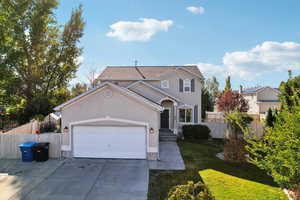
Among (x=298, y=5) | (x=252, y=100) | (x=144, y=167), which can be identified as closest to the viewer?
(x=144, y=167)

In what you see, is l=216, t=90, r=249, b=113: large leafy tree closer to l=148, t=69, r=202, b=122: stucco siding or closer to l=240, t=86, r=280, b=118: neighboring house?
l=148, t=69, r=202, b=122: stucco siding

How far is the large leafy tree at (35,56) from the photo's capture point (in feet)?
53.7

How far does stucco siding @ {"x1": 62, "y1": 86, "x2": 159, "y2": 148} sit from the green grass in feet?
8.59

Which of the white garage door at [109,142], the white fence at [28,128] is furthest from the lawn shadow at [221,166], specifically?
the white fence at [28,128]

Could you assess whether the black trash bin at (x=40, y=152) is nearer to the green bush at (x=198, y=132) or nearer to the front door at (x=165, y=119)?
the front door at (x=165, y=119)

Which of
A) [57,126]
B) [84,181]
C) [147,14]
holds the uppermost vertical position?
[147,14]

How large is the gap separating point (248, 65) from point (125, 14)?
917 inches

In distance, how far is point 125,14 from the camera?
14289 millimetres

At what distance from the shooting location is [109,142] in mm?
11023

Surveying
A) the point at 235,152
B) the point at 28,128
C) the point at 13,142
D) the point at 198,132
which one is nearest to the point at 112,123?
the point at 13,142

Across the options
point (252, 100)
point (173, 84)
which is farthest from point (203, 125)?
point (252, 100)

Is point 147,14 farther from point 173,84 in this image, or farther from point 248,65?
point 248,65

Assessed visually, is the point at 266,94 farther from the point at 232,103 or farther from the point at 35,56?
the point at 35,56

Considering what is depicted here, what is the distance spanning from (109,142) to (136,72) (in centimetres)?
1212
